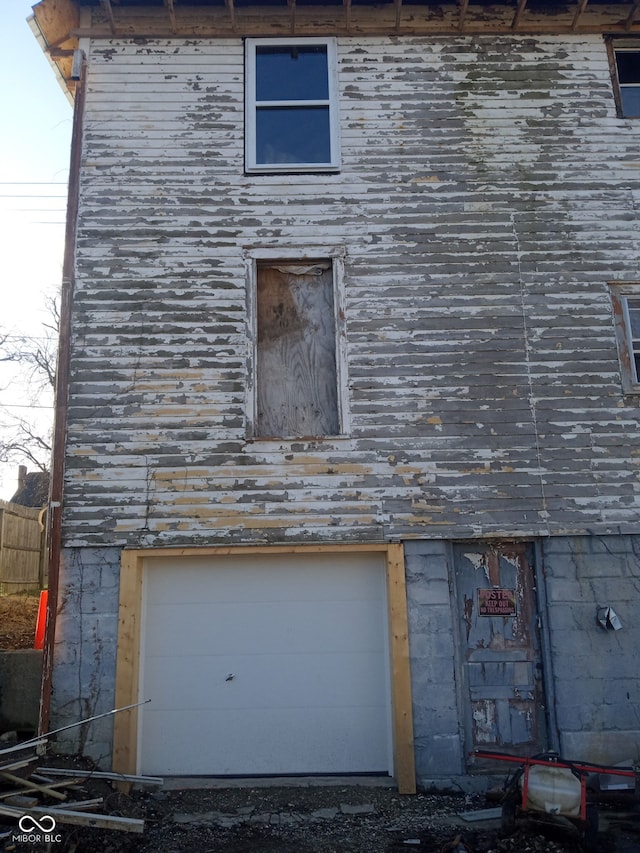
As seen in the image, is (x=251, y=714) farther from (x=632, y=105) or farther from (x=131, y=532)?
(x=632, y=105)

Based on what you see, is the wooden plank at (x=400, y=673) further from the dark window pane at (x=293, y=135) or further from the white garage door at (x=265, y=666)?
the dark window pane at (x=293, y=135)

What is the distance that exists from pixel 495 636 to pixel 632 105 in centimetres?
626

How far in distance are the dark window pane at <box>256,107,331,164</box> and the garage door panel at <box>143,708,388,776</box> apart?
5927 millimetres

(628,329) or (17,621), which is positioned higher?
(628,329)

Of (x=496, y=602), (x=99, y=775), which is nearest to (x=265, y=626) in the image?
(x=99, y=775)

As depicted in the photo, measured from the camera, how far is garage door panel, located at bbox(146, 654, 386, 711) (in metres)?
7.07

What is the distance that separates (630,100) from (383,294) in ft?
12.7

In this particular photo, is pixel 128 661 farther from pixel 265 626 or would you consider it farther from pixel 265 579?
pixel 265 579

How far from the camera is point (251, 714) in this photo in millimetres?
7039

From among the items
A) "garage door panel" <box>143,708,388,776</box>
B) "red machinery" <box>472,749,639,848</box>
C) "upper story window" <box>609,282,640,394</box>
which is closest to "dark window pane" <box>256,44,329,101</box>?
"upper story window" <box>609,282,640,394</box>

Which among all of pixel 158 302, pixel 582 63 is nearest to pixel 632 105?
pixel 582 63
